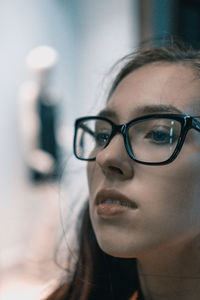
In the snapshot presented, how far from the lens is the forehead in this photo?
0.71 meters

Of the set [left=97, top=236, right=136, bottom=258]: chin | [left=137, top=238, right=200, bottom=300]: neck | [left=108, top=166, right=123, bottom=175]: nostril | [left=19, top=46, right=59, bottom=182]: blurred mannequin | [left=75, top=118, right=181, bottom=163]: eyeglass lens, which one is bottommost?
[left=19, top=46, right=59, bottom=182]: blurred mannequin

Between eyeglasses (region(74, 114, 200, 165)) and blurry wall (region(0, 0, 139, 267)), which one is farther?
blurry wall (region(0, 0, 139, 267))

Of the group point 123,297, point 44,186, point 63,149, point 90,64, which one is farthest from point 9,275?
point 123,297

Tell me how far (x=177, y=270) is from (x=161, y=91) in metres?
0.38

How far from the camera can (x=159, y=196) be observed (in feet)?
2.18

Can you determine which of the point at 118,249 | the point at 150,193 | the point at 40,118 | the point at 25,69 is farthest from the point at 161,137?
the point at 25,69

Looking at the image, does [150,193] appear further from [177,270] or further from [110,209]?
[177,270]

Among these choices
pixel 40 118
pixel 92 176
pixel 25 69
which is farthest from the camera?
pixel 25 69

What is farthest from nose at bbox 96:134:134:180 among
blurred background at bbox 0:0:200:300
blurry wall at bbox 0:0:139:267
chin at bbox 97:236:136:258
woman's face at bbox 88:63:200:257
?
blurry wall at bbox 0:0:139:267

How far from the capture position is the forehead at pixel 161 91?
0.71 meters

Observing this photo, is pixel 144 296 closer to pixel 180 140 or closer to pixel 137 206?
pixel 137 206

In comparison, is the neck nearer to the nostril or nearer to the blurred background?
the nostril

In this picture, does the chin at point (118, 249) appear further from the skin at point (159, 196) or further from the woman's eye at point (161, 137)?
the woman's eye at point (161, 137)

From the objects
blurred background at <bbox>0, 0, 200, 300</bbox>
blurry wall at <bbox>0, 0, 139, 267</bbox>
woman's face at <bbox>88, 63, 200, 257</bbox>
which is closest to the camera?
woman's face at <bbox>88, 63, 200, 257</bbox>
